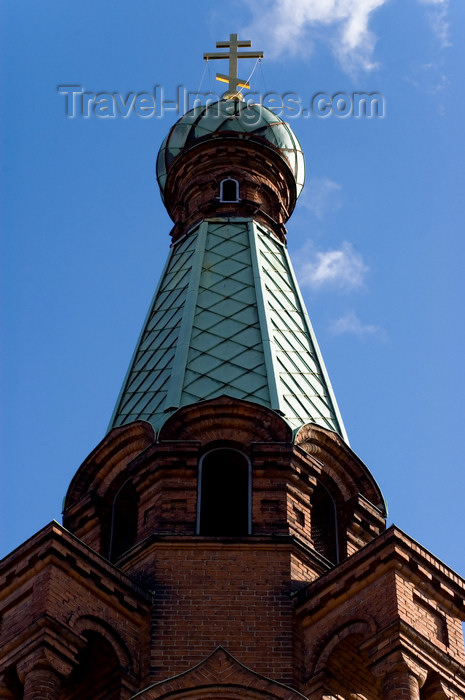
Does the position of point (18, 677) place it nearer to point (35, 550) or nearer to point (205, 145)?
point (35, 550)

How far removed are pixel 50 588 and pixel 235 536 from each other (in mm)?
3274

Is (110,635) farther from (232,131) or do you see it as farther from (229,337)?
(232,131)

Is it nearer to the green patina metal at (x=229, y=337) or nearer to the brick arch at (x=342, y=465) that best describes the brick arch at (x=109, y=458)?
the green patina metal at (x=229, y=337)

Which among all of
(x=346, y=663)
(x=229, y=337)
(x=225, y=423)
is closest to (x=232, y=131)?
(x=229, y=337)

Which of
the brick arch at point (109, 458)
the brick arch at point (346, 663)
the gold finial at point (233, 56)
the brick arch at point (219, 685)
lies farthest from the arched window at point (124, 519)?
the gold finial at point (233, 56)

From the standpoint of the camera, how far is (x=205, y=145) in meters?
35.7

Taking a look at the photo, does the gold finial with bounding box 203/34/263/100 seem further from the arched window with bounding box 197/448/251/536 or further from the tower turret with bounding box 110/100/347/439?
the arched window with bounding box 197/448/251/536

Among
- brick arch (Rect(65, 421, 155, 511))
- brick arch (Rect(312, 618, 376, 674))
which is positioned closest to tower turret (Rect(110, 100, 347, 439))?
brick arch (Rect(65, 421, 155, 511))

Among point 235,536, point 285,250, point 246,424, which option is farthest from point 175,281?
point 235,536

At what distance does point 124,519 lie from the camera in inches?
1099

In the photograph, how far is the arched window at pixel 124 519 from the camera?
2764 centimetres

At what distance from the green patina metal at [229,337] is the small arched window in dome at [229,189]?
1129 millimetres

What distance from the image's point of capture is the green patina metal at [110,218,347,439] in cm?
2833

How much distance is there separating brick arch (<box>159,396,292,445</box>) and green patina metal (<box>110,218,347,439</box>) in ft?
1.01
